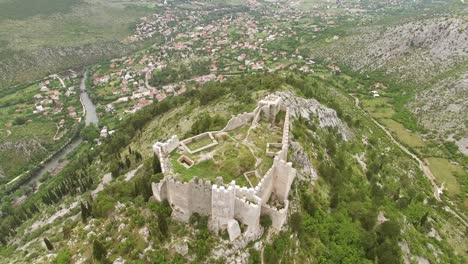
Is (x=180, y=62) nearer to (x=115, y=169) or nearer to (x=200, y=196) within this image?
(x=115, y=169)

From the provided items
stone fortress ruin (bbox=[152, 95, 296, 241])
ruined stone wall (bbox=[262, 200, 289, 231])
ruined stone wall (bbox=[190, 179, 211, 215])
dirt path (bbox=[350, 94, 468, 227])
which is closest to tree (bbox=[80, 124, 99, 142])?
stone fortress ruin (bbox=[152, 95, 296, 241])

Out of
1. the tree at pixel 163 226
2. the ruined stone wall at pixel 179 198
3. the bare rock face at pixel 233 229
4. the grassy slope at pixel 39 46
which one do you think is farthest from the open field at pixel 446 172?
the grassy slope at pixel 39 46

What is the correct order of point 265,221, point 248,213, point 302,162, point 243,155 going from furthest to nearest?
point 302,162, point 243,155, point 265,221, point 248,213

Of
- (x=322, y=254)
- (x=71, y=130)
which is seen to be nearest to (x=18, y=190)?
(x=71, y=130)

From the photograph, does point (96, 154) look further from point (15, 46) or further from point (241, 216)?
point (15, 46)

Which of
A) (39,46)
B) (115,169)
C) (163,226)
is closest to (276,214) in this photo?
(163,226)

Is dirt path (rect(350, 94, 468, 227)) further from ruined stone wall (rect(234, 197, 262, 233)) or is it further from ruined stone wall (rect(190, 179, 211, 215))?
ruined stone wall (rect(190, 179, 211, 215))

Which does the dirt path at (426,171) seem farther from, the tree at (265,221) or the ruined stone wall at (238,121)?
the tree at (265,221)
